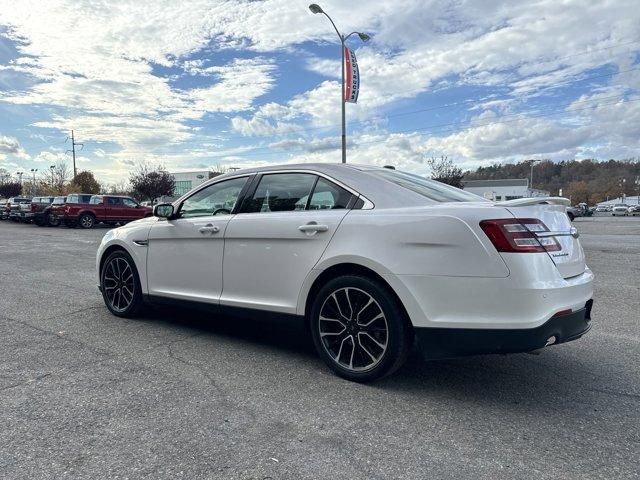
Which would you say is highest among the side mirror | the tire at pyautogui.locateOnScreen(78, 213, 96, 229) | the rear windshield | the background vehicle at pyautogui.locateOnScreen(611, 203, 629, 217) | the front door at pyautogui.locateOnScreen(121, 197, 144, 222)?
the rear windshield

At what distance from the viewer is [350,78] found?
20.4 m

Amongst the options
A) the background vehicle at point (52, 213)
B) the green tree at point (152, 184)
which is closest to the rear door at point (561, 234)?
the background vehicle at point (52, 213)

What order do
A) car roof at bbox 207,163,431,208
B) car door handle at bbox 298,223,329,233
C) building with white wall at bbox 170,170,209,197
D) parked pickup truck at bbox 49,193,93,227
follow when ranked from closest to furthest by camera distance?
1. car roof at bbox 207,163,431,208
2. car door handle at bbox 298,223,329,233
3. parked pickup truck at bbox 49,193,93,227
4. building with white wall at bbox 170,170,209,197

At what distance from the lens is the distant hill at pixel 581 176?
120 m

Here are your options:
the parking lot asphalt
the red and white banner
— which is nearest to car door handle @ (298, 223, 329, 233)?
the parking lot asphalt

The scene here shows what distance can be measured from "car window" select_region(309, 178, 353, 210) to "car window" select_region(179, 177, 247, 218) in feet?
2.85

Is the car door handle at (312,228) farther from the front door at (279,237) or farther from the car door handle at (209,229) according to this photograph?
the car door handle at (209,229)

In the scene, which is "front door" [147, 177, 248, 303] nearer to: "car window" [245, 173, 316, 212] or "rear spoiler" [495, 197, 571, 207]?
"car window" [245, 173, 316, 212]

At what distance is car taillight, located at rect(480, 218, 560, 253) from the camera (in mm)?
2992

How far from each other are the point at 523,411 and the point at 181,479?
204 centimetres

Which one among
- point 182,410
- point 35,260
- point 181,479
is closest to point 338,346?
point 182,410

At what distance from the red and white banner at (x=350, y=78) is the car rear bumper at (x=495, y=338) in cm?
1824

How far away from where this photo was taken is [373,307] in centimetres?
343

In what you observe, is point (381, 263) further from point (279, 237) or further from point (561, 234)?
point (561, 234)
